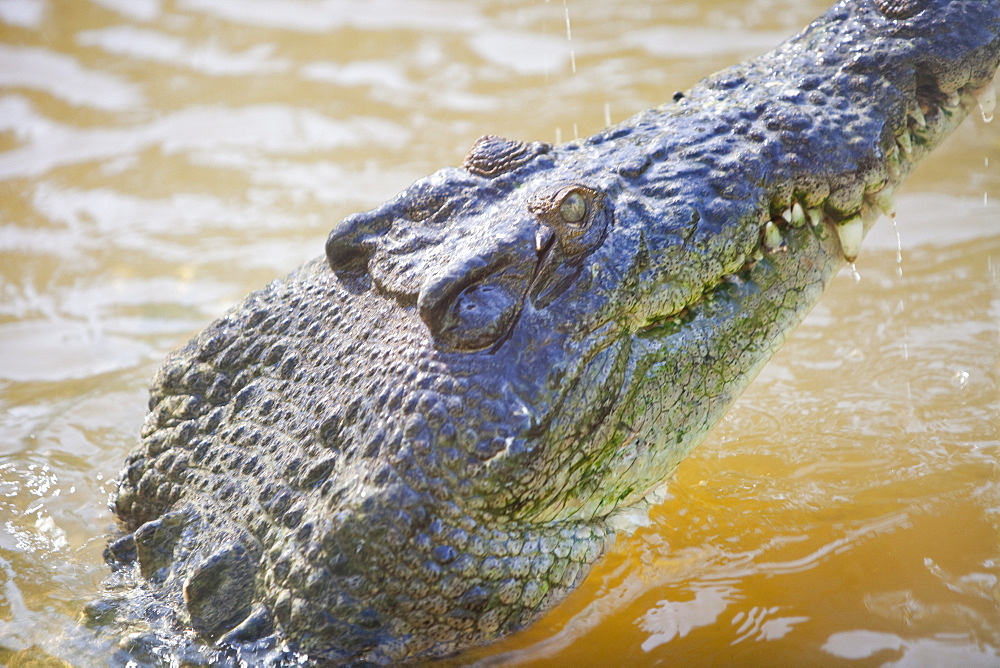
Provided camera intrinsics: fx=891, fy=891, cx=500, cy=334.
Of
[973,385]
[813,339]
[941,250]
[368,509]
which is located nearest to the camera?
[368,509]

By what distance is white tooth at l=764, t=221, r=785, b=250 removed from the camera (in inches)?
101

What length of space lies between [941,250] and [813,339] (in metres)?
1.05

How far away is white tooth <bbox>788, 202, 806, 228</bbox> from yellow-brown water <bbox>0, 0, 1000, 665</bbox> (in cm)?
109

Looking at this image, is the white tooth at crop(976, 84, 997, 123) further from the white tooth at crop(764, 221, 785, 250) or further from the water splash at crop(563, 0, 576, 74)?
the water splash at crop(563, 0, 576, 74)

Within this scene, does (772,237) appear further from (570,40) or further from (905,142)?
(570,40)

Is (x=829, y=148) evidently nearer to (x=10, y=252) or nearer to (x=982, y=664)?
(x=982, y=664)

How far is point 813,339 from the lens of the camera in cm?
425

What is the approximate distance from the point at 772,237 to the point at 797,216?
0.32 ft

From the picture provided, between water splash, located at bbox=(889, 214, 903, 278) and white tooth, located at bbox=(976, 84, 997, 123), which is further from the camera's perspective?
water splash, located at bbox=(889, 214, 903, 278)

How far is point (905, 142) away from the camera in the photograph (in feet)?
8.80

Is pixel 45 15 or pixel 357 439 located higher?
pixel 45 15

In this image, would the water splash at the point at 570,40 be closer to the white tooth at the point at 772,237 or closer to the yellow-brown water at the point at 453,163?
the yellow-brown water at the point at 453,163

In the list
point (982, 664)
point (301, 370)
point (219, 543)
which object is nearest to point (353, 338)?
point (301, 370)

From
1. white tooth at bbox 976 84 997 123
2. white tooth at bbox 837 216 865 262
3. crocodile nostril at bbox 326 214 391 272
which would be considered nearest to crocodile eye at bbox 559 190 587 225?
crocodile nostril at bbox 326 214 391 272
